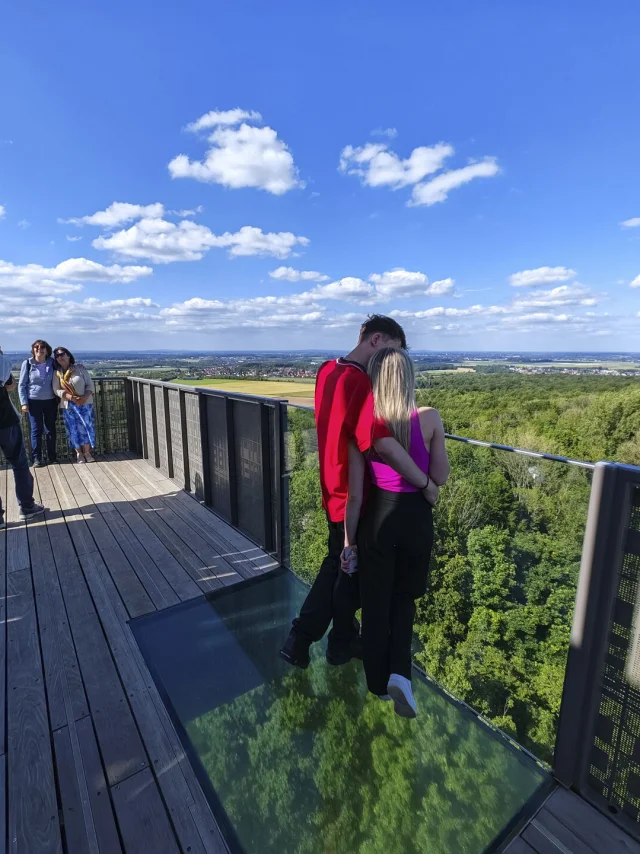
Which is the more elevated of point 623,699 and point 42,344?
point 42,344

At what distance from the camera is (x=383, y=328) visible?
5.56ft

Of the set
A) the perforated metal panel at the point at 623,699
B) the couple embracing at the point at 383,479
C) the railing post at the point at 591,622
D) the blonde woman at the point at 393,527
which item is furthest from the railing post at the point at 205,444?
the perforated metal panel at the point at 623,699

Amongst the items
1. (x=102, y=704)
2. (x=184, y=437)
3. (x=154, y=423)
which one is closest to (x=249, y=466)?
(x=184, y=437)

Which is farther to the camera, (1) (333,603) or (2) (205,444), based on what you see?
(2) (205,444)

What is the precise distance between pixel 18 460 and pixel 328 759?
148 inches

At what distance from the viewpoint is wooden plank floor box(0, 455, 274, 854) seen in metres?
1.38

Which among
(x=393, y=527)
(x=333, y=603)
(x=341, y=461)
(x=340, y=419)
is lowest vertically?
(x=333, y=603)

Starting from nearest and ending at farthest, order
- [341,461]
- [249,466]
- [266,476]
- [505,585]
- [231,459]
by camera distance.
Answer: [341,461] → [505,585] → [266,476] → [249,466] → [231,459]

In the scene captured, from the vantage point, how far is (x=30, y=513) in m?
4.10

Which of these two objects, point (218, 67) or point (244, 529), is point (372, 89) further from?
point (244, 529)

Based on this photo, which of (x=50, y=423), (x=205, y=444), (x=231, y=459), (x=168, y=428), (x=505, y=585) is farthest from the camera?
(x=50, y=423)

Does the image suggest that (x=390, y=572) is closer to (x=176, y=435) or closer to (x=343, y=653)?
(x=343, y=653)

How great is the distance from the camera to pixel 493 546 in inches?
72.2

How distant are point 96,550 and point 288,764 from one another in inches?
99.4
